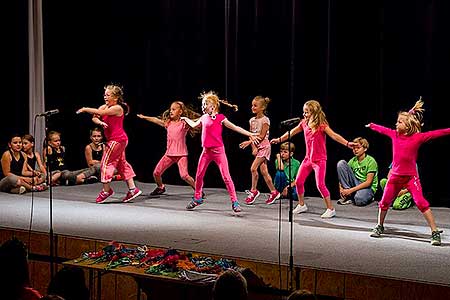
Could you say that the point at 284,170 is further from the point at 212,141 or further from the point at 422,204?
the point at 422,204

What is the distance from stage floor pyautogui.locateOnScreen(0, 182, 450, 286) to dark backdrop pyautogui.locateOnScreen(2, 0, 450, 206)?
35.8 inches

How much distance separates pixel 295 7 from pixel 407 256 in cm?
366

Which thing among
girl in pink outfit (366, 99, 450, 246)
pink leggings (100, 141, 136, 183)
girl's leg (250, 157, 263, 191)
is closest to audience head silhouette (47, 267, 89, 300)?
girl in pink outfit (366, 99, 450, 246)

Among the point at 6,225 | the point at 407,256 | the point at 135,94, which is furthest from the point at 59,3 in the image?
the point at 407,256

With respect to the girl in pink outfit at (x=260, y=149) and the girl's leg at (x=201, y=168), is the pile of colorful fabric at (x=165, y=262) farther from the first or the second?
the girl in pink outfit at (x=260, y=149)

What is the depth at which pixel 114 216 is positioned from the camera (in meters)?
7.06

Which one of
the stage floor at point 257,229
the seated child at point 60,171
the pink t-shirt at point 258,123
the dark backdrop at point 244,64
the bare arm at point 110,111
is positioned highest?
the dark backdrop at point 244,64

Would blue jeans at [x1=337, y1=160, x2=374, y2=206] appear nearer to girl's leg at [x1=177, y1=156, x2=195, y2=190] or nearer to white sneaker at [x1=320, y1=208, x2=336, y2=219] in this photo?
white sneaker at [x1=320, y1=208, x2=336, y2=219]

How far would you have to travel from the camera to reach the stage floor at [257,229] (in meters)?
5.24

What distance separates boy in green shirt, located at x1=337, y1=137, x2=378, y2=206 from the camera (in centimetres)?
774

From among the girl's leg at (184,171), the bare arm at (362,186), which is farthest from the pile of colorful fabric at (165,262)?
the bare arm at (362,186)

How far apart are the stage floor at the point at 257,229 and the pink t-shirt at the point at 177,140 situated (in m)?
0.52

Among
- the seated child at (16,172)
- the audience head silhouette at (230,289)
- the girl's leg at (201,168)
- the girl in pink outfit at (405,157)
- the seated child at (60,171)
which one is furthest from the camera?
the seated child at (60,171)

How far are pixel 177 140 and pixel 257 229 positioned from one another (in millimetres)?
2091
